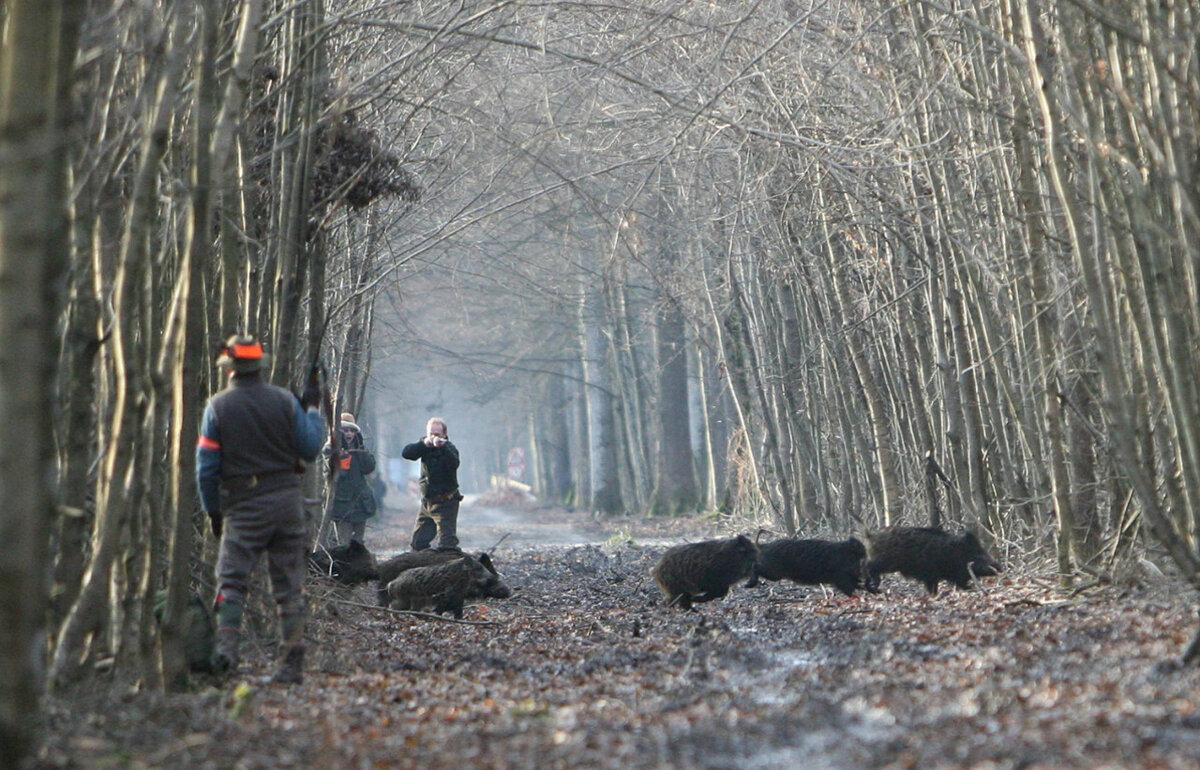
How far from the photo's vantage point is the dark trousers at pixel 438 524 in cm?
Result: 1305

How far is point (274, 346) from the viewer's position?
7.52m

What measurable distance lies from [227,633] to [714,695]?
2411mm

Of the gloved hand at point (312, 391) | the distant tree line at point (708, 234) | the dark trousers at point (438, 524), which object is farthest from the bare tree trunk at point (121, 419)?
the dark trousers at point (438, 524)

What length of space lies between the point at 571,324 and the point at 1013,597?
23.2 meters

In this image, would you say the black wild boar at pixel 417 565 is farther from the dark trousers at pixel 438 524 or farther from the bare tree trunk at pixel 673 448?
the bare tree trunk at pixel 673 448

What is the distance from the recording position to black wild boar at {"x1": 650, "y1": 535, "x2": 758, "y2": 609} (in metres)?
9.68

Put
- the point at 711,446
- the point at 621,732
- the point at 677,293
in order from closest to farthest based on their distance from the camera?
the point at 621,732, the point at 677,293, the point at 711,446

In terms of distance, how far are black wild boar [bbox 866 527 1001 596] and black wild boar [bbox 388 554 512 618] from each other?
3.10 meters

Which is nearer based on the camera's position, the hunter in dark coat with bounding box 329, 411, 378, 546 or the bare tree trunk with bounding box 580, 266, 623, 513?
the hunter in dark coat with bounding box 329, 411, 378, 546

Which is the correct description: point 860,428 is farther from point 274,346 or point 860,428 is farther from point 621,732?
point 621,732

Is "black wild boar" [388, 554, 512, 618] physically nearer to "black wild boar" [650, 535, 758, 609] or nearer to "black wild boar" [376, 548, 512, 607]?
"black wild boar" [376, 548, 512, 607]

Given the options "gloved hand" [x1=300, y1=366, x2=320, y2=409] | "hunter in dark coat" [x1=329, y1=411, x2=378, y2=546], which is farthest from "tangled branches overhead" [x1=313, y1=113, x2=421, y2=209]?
"hunter in dark coat" [x1=329, y1=411, x2=378, y2=546]

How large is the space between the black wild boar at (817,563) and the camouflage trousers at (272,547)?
13.9 ft

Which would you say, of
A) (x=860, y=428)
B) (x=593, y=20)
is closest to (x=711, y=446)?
(x=860, y=428)
